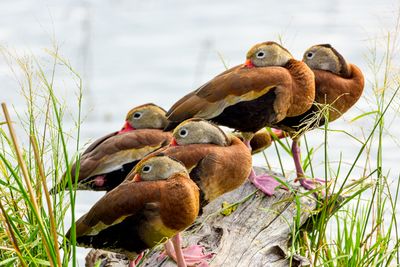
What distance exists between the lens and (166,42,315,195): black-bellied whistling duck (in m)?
6.52

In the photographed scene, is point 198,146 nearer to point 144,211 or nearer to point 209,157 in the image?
point 209,157

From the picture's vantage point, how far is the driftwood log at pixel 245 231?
19.0 feet

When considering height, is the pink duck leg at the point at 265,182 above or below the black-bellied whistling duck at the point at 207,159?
below

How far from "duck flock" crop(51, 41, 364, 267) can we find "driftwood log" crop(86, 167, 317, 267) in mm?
91

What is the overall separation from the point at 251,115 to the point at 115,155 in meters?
0.91

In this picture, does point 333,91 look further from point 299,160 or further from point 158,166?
point 158,166

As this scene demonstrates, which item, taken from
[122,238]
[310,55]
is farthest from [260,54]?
[122,238]

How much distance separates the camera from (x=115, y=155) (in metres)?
6.61

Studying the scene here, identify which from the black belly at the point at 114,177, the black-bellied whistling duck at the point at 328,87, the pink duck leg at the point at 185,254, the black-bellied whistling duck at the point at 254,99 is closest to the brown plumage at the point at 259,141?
the black-bellied whistling duck at the point at 328,87

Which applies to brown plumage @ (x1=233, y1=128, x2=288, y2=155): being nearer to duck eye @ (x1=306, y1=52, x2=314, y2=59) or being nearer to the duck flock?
the duck flock

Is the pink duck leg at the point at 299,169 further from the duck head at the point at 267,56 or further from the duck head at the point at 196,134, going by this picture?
the duck head at the point at 196,134

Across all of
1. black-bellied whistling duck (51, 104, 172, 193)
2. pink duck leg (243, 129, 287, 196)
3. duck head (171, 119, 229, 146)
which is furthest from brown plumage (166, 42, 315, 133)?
duck head (171, 119, 229, 146)

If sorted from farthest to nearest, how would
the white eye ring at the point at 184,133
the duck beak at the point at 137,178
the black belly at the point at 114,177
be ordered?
the black belly at the point at 114,177 < the white eye ring at the point at 184,133 < the duck beak at the point at 137,178

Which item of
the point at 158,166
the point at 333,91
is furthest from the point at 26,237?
the point at 333,91
